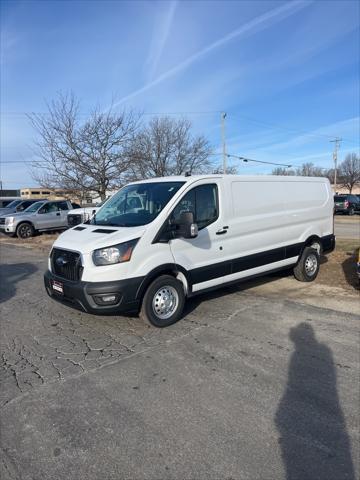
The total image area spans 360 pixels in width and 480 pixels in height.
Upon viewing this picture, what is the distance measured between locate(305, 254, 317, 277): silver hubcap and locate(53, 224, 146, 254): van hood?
4.08 metres

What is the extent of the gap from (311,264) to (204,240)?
318cm

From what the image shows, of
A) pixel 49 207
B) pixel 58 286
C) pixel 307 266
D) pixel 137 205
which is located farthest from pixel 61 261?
pixel 49 207

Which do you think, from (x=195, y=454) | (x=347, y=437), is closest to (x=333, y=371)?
(x=347, y=437)

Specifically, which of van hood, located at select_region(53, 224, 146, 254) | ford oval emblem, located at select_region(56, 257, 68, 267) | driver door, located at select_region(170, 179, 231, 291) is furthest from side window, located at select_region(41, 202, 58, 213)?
driver door, located at select_region(170, 179, 231, 291)

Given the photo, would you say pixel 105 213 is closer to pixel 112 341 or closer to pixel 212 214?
pixel 212 214

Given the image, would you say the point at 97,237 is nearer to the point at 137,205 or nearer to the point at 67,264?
the point at 67,264

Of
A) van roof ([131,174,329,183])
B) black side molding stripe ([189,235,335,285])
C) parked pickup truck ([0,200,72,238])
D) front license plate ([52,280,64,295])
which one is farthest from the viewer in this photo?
parked pickup truck ([0,200,72,238])

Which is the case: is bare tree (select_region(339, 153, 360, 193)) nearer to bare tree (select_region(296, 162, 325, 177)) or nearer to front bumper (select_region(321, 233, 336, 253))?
bare tree (select_region(296, 162, 325, 177))

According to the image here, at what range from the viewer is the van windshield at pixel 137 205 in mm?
5223

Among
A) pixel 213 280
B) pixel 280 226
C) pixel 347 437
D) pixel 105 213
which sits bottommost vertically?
pixel 347 437

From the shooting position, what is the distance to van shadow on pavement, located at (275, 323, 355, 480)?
8.20 ft

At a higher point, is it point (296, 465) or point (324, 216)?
point (324, 216)

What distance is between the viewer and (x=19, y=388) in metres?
3.56

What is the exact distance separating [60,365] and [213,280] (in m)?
2.57
